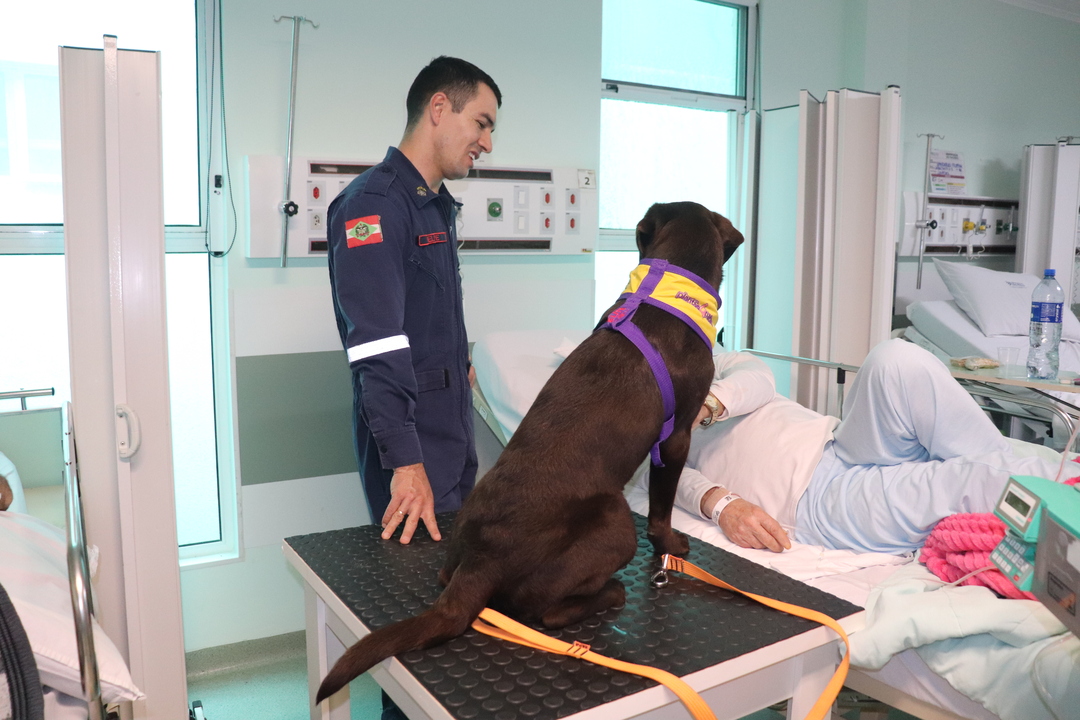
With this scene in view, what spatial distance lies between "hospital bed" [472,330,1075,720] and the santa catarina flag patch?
86 centimetres

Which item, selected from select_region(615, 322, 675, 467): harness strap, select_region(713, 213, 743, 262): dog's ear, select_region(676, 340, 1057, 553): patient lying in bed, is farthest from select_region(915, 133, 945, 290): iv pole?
select_region(615, 322, 675, 467): harness strap

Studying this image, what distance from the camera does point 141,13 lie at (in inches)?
104

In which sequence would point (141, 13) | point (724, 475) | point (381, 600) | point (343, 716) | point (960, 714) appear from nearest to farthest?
point (381, 600) < point (960, 714) < point (343, 716) < point (724, 475) < point (141, 13)

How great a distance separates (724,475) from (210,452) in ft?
6.14

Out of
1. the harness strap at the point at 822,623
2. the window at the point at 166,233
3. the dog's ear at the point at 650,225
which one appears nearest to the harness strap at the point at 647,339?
the dog's ear at the point at 650,225

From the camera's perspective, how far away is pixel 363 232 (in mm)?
1772

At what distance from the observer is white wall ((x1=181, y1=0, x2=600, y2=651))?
8.89ft

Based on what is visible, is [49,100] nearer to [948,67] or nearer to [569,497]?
[569,497]

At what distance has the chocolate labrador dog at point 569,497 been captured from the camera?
3.97 ft

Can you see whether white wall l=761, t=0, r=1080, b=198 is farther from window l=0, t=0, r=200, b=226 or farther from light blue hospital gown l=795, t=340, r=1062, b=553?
window l=0, t=0, r=200, b=226

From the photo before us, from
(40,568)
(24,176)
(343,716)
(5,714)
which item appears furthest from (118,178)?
(24,176)

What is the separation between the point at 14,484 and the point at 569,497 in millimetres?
1133

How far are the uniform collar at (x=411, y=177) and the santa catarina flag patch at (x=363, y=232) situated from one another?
0.58 feet

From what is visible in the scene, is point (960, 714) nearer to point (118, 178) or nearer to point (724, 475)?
point (724, 475)
